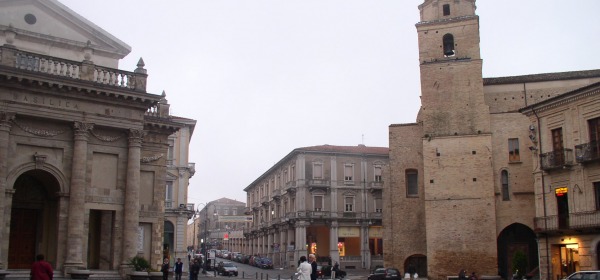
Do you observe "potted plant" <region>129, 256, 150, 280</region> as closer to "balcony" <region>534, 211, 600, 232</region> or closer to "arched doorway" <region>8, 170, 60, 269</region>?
"arched doorway" <region>8, 170, 60, 269</region>

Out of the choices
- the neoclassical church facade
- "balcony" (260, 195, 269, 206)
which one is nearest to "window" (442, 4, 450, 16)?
the neoclassical church facade

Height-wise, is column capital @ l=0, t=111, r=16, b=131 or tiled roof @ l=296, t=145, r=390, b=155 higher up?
tiled roof @ l=296, t=145, r=390, b=155

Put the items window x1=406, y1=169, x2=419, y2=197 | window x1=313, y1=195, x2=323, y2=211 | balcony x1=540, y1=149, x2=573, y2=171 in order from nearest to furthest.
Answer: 1. balcony x1=540, y1=149, x2=573, y2=171
2. window x1=406, y1=169, x2=419, y2=197
3. window x1=313, y1=195, x2=323, y2=211

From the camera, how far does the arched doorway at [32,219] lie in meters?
24.6

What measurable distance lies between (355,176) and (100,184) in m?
41.3

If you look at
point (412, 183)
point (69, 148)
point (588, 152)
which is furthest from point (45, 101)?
point (412, 183)

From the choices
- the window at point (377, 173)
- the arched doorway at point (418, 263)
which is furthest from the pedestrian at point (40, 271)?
the window at point (377, 173)

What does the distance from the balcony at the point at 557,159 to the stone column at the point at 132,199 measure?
67.9ft

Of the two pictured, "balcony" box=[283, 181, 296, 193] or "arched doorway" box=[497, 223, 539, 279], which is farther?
"balcony" box=[283, 181, 296, 193]

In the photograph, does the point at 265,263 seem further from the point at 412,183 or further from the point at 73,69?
the point at 73,69

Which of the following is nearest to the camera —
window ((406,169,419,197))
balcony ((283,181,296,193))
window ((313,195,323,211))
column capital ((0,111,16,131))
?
column capital ((0,111,16,131))

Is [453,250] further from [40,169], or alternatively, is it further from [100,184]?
[40,169]

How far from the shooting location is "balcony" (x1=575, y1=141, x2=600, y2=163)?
30.4 metres

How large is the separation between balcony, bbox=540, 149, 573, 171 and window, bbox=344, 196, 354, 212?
3122 cm
